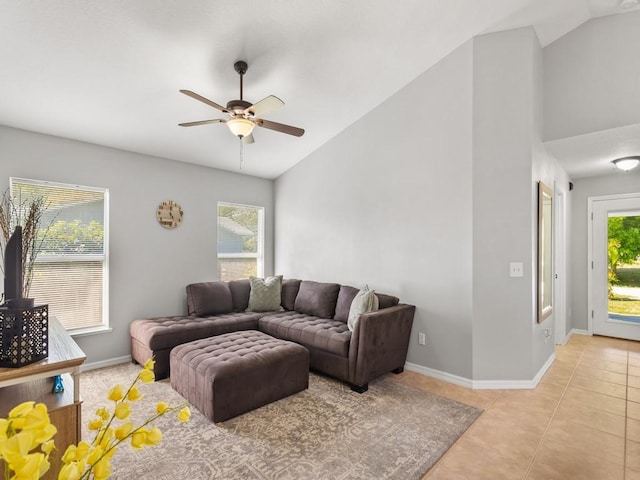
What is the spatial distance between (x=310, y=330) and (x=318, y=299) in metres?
0.69

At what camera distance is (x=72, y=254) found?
3574mm

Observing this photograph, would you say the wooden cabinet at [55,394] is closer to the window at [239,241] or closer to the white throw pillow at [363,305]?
the white throw pillow at [363,305]

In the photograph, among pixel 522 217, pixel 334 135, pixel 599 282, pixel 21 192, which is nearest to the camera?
pixel 522 217

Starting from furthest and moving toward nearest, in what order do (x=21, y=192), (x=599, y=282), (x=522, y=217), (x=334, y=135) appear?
1. (x=599, y=282)
2. (x=334, y=135)
3. (x=21, y=192)
4. (x=522, y=217)

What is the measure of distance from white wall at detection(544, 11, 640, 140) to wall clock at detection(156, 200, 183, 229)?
4.37 metres

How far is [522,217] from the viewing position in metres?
3.06

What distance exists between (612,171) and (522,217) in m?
2.71

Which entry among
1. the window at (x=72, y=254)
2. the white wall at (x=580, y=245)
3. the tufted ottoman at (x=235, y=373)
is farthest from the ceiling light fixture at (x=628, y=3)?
the window at (x=72, y=254)

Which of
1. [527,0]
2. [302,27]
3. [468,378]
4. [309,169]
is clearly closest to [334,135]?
[309,169]

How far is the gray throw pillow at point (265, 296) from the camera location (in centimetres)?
455

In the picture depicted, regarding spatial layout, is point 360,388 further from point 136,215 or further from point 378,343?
point 136,215

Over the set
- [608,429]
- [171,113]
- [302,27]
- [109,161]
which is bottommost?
[608,429]

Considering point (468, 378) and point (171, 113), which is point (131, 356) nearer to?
point (171, 113)

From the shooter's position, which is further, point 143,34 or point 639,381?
point 639,381
